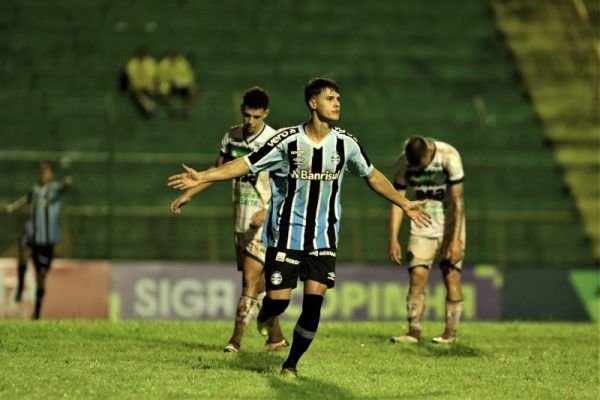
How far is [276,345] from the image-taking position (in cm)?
1160

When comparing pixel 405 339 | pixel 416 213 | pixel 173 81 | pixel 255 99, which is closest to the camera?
pixel 416 213

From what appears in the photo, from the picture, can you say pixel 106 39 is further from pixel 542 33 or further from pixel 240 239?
pixel 240 239

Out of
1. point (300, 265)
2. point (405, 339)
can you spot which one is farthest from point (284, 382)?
point (405, 339)

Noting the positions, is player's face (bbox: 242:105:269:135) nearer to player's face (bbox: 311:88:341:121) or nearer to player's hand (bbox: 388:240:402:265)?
player's hand (bbox: 388:240:402:265)

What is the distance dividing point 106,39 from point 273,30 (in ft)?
13.0

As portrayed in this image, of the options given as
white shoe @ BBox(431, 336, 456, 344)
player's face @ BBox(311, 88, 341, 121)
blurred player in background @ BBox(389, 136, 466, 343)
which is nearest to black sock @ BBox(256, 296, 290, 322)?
player's face @ BBox(311, 88, 341, 121)

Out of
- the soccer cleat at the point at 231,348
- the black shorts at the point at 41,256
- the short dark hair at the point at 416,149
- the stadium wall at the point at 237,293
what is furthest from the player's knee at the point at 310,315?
the black shorts at the point at 41,256

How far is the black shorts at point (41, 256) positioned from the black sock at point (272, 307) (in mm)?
8958

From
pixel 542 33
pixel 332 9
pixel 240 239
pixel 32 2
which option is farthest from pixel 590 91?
pixel 240 239

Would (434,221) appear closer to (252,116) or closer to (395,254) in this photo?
(395,254)

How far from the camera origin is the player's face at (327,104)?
9.22 m

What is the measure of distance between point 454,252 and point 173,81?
45.7 ft

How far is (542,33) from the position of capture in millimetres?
30875

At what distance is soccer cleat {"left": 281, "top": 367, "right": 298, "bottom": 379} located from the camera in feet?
30.5
